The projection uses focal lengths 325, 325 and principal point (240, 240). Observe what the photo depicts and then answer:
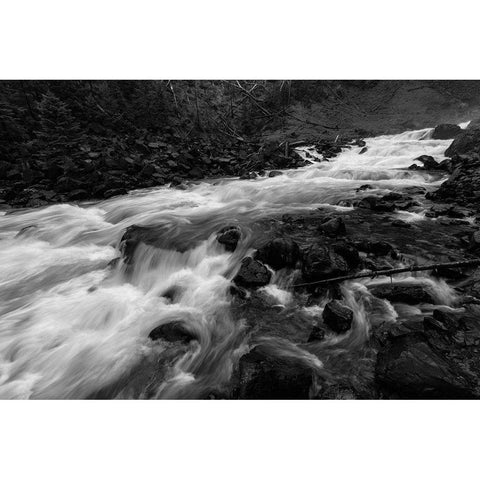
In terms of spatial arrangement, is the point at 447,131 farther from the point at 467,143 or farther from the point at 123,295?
the point at 123,295

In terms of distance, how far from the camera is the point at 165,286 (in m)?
4.19

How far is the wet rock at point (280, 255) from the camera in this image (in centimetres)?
413

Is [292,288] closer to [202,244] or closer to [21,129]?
[202,244]

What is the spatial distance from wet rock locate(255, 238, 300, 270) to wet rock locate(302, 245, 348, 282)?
0.74 feet

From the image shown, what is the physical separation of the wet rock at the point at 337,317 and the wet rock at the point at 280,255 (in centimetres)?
93

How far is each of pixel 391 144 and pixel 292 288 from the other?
11517mm

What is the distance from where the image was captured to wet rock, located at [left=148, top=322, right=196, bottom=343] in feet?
10.6

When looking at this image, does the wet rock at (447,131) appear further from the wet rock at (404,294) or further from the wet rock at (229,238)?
the wet rock at (404,294)

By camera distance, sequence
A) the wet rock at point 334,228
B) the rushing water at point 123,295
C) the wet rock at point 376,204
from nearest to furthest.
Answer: the rushing water at point 123,295 → the wet rock at point 334,228 → the wet rock at point 376,204

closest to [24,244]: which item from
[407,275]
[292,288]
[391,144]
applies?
[292,288]

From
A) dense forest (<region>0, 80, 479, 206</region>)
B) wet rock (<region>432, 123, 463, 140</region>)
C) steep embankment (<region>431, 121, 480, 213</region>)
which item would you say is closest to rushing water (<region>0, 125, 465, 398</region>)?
steep embankment (<region>431, 121, 480, 213</region>)

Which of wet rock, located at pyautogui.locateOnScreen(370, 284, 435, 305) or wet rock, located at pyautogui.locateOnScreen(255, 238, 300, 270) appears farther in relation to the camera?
wet rock, located at pyautogui.locateOnScreen(255, 238, 300, 270)

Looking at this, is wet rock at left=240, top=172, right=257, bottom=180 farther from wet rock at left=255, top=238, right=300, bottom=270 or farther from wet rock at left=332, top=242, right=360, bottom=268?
wet rock at left=332, top=242, right=360, bottom=268

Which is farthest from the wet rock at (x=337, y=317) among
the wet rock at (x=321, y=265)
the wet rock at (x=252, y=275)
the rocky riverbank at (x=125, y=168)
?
the rocky riverbank at (x=125, y=168)
